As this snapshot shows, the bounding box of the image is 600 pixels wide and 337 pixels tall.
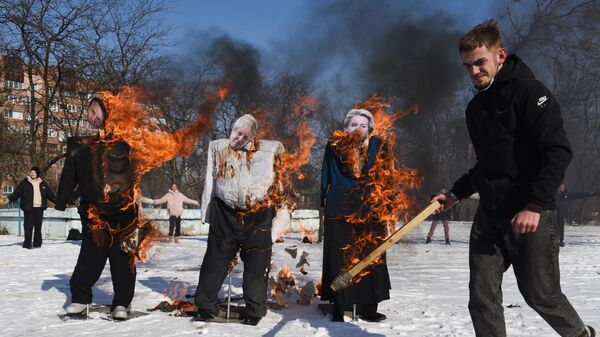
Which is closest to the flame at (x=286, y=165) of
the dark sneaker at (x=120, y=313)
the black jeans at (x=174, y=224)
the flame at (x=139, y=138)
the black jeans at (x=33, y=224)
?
the flame at (x=139, y=138)

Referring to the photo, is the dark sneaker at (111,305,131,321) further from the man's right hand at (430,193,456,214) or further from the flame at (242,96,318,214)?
the man's right hand at (430,193,456,214)

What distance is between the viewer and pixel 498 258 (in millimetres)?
3740

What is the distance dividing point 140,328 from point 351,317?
195 cm

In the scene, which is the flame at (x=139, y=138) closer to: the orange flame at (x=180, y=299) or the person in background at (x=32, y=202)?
the orange flame at (x=180, y=299)

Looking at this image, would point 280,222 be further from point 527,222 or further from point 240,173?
point 527,222

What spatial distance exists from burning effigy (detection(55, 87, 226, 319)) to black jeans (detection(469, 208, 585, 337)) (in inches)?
129

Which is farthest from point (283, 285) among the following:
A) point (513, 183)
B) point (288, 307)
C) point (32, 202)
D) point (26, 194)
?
point (26, 194)

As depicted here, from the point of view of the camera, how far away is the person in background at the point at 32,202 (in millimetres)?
14452

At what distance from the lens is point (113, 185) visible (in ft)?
19.1

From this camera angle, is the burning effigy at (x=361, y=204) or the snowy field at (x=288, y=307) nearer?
the snowy field at (x=288, y=307)

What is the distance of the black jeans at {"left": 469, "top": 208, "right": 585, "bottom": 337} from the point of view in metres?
3.52

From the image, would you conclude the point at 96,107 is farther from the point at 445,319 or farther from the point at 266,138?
the point at 445,319

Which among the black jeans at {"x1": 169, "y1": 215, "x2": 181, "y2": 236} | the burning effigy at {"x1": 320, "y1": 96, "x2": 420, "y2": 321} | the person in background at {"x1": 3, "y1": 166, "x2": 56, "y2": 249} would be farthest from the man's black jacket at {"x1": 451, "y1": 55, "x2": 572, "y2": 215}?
the black jeans at {"x1": 169, "y1": 215, "x2": 181, "y2": 236}

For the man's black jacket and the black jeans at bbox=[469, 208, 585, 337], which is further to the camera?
the black jeans at bbox=[469, 208, 585, 337]
